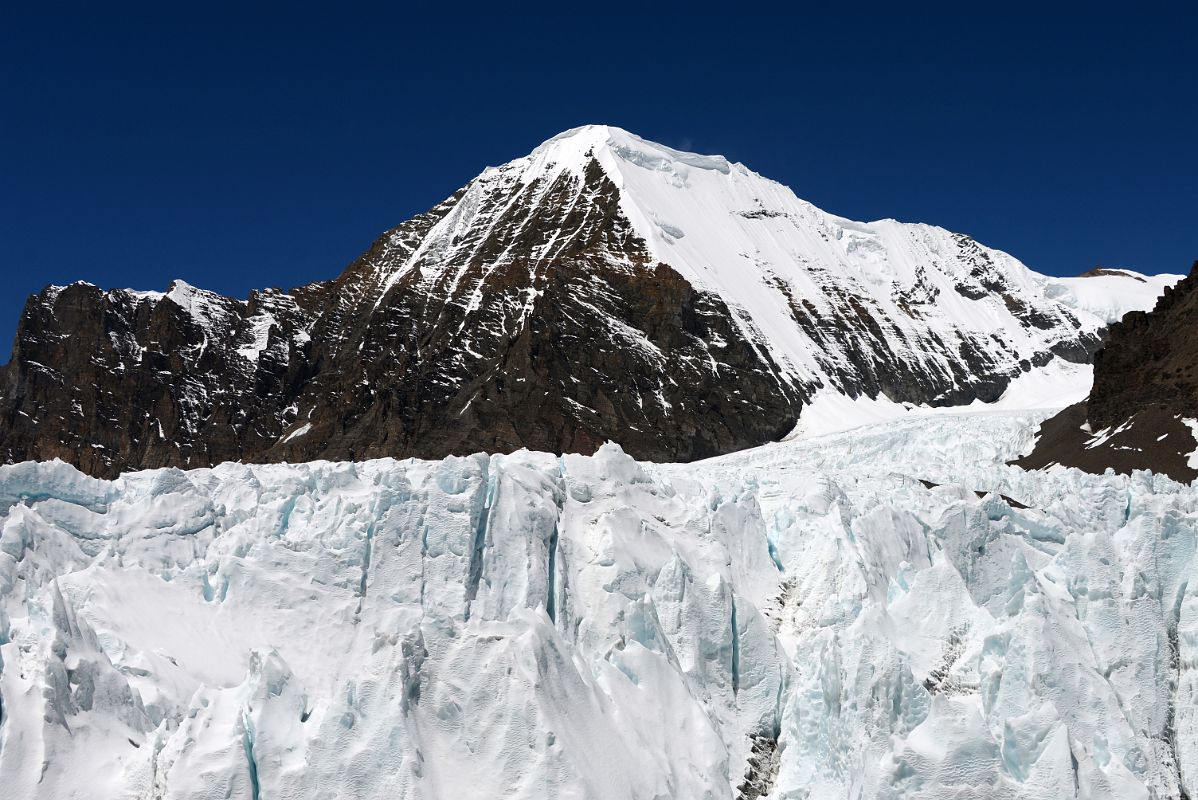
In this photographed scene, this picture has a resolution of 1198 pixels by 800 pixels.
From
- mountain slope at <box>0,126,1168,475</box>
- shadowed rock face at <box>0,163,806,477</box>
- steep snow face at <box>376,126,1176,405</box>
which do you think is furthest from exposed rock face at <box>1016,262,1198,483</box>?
steep snow face at <box>376,126,1176,405</box>

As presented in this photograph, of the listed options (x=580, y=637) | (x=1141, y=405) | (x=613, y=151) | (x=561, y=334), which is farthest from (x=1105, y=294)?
(x=580, y=637)

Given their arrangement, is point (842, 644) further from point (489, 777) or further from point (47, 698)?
point (47, 698)

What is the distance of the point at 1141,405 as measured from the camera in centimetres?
7038

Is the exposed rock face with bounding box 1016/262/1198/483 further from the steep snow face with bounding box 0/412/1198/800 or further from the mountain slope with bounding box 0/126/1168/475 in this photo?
the mountain slope with bounding box 0/126/1168/475

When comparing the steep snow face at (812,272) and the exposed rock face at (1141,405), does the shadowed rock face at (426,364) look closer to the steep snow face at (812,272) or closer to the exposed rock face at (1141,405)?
the steep snow face at (812,272)

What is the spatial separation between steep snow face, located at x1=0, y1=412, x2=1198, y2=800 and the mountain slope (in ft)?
243

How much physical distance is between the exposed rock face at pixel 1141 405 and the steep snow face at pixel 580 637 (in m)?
34.5

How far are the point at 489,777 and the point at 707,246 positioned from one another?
128m

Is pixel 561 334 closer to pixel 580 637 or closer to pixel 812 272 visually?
pixel 812 272

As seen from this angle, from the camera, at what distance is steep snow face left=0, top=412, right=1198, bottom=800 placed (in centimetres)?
1836

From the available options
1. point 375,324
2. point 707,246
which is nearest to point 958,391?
point 707,246

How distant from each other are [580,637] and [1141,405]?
57191 millimetres

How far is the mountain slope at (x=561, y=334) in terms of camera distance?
111 metres

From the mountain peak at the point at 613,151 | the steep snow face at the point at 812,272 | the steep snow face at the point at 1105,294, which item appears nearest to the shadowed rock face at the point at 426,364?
the steep snow face at the point at 812,272
